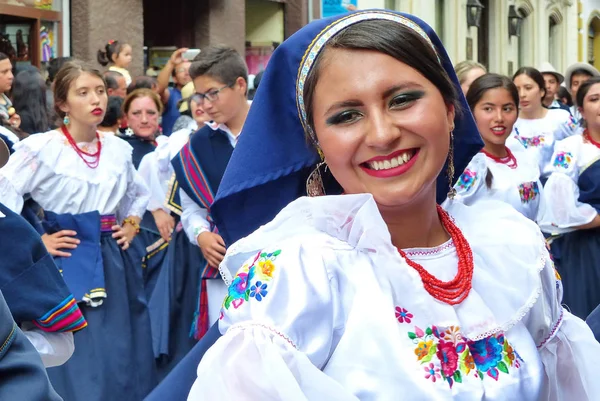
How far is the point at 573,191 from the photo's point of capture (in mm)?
5902

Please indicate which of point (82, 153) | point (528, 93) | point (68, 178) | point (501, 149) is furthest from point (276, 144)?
point (528, 93)

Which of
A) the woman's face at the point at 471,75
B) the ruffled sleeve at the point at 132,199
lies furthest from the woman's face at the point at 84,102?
the woman's face at the point at 471,75

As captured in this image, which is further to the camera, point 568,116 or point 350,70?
point 568,116

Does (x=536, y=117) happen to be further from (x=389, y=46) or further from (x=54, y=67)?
(x=389, y=46)

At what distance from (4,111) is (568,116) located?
4226 mm

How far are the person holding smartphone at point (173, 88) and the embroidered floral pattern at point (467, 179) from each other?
4.23 meters

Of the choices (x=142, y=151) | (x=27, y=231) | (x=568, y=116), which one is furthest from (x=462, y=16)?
(x=27, y=231)

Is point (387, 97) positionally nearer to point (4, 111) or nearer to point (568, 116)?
point (4, 111)

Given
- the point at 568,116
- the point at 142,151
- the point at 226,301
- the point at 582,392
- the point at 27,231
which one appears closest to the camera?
the point at 226,301

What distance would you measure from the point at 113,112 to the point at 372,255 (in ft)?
18.4

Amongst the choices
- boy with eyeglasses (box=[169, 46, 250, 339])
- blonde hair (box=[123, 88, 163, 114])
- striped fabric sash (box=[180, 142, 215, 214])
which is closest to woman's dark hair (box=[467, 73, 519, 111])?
boy with eyeglasses (box=[169, 46, 250, 339])

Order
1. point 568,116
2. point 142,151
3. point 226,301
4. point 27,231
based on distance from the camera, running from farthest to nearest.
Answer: point 568,116 → point 142,151 → point 27,231 → point 226,301

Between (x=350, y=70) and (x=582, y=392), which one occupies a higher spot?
(x=350, y=70)

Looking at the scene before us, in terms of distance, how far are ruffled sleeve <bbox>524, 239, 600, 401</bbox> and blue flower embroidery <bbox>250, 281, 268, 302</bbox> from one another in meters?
0.64
